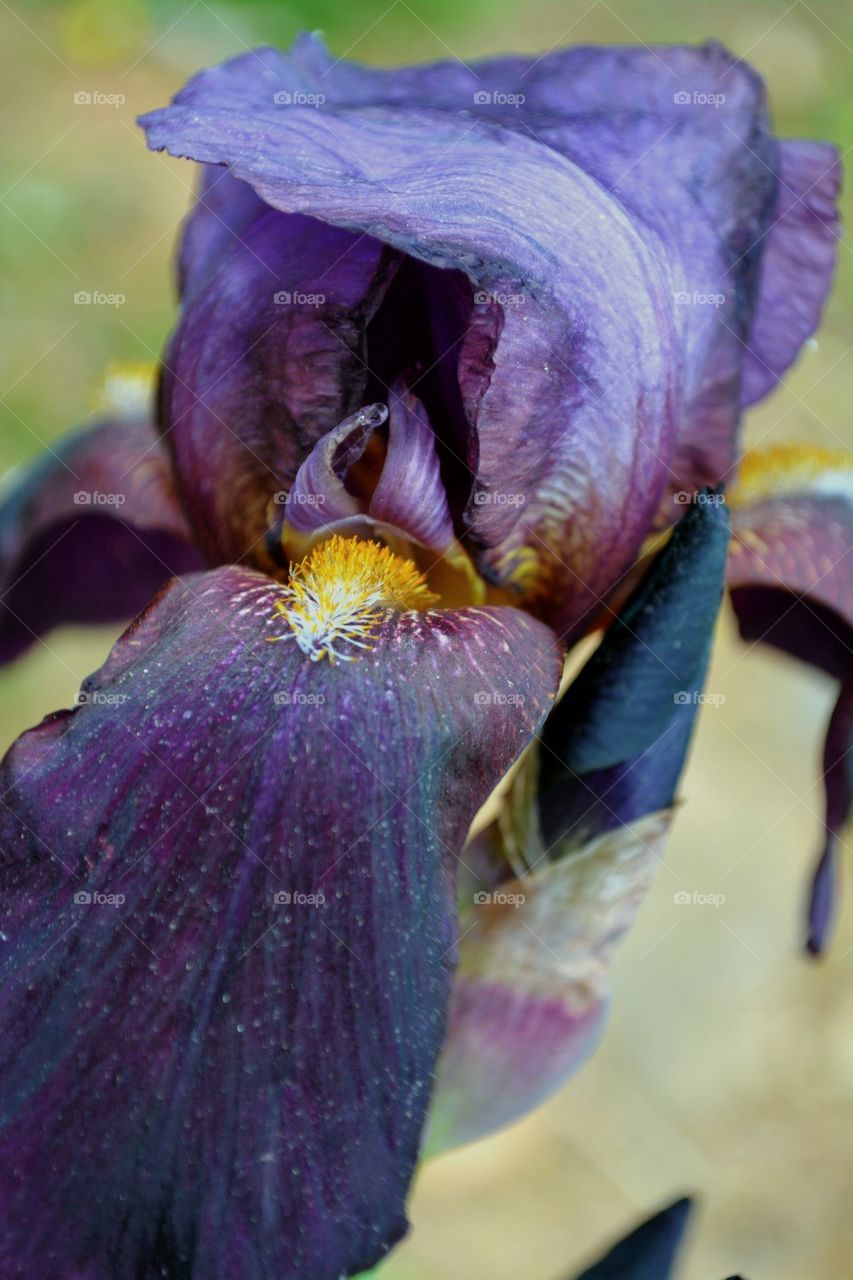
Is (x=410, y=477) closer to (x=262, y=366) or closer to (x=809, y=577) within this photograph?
(x=262, y=366)

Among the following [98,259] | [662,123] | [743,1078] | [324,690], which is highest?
[98,259]

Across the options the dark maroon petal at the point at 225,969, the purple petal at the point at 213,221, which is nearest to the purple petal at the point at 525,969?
the dark maroon petal at the point at 225,969

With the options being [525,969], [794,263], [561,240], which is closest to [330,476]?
[561,240]

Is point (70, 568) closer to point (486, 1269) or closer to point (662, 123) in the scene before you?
point (662, 123)

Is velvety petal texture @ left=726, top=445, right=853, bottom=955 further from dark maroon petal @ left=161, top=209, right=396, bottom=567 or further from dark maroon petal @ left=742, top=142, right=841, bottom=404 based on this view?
dark maroon petal @ left=161, top=209, right=396, bottom=567

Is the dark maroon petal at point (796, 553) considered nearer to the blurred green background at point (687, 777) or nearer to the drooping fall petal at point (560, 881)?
the drooping fall petal at point (560, 881)

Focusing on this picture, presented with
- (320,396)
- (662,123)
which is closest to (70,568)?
(320,396)
